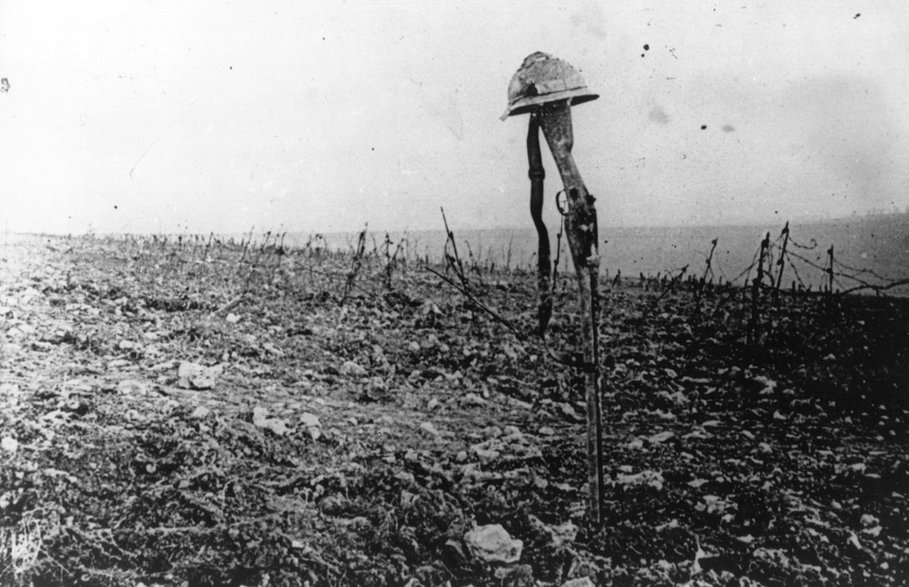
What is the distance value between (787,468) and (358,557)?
228 cm

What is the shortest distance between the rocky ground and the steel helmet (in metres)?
0.99

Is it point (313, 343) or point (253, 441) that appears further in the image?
point (313, 343)

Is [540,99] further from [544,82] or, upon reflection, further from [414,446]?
[414,446]

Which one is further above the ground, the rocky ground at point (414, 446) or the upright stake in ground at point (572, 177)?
the upright stake in ground at point (572, 177)

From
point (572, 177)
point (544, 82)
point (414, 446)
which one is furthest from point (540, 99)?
point (414, 446)

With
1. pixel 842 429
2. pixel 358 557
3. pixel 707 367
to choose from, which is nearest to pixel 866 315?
pixel 707 367

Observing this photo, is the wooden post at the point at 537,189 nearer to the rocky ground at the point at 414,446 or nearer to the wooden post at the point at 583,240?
the wooden post at the point at 583,240

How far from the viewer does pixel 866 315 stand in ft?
19.2

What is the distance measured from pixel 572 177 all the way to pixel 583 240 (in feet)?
0.82

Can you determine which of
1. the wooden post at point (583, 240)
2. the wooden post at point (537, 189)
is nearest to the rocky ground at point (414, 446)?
the wooden post at point (583, 240)

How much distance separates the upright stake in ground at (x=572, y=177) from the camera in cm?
211

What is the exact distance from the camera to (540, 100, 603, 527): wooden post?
A: 2.10 metres

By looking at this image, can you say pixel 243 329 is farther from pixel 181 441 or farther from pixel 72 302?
pixel 181 441

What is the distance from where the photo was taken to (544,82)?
84.4 inches
